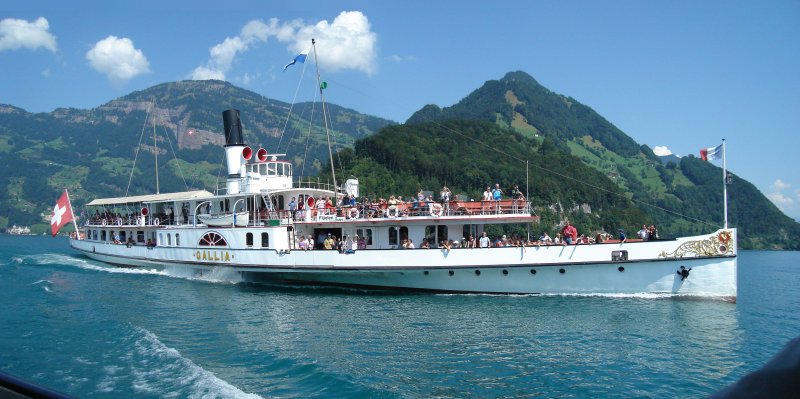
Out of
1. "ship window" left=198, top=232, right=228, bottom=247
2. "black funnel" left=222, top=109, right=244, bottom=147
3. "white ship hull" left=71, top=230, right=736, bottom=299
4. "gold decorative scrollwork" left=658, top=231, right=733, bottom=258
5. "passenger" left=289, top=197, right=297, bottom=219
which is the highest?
"black funnel" left=222, top=109, right=244, bottom=147

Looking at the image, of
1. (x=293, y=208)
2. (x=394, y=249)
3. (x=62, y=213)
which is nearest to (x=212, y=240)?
(x=293, y=208)

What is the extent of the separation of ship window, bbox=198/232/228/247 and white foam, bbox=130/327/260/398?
14.1 metres

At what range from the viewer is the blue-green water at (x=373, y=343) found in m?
12.1

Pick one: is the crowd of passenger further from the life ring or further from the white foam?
the white foam

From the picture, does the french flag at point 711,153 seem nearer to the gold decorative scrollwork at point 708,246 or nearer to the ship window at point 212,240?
the gold decorative scrollwork at point 708,246

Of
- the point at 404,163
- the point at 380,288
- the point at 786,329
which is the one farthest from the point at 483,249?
the point at 404,163

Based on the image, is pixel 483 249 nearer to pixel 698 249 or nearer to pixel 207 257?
pixel 698 249

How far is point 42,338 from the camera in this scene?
16.0 metres

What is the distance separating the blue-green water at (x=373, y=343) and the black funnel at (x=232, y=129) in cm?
973

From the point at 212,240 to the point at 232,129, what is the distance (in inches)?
267

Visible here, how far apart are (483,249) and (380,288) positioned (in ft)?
17.1

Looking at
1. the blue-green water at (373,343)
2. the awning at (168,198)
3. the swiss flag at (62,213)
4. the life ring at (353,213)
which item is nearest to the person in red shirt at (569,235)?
the blue-green water at (373,343)

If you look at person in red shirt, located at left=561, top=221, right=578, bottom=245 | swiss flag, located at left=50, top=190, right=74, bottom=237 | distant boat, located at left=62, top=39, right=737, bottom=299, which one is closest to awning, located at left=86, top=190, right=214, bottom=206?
distant boat, located at left=62, top=39, right=737, bottom=299

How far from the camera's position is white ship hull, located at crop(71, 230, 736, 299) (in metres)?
22.2
